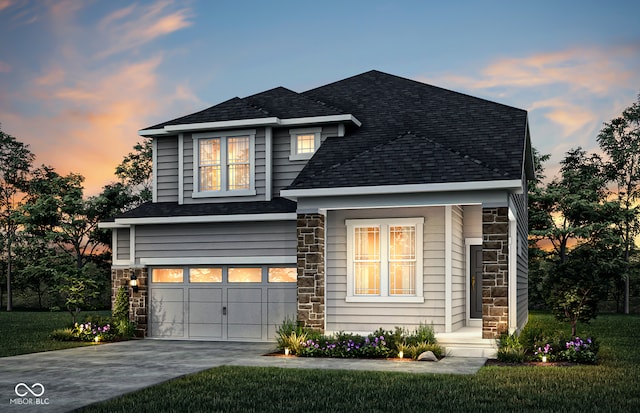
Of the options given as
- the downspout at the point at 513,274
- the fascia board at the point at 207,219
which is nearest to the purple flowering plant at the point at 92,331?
the fascia board at the point at 207,219

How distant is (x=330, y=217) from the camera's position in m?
17.7

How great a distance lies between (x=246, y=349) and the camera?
16.5m

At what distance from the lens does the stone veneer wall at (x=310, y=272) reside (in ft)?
54.0

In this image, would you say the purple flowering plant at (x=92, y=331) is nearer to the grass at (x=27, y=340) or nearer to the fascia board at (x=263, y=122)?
the grass at (x=27, y=340)

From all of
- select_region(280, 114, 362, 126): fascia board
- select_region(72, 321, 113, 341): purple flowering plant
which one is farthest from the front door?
select_region(72, 321, 113, 341): purple flowering plant

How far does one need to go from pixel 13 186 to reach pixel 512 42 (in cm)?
3288

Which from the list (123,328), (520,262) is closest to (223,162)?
(123,328)

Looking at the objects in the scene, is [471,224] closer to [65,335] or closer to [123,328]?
[123,328]

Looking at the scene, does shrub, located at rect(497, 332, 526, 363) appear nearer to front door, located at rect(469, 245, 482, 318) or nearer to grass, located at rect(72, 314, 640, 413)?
grass, located at rect(72, 314, 640, 413)

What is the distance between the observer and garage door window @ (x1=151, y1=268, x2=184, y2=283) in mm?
19312

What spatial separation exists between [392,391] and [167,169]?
1206 centimetres

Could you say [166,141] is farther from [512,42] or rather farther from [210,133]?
[512,42]

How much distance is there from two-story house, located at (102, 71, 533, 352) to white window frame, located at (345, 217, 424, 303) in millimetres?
33

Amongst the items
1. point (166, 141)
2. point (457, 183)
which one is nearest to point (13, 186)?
point (166, 141)
